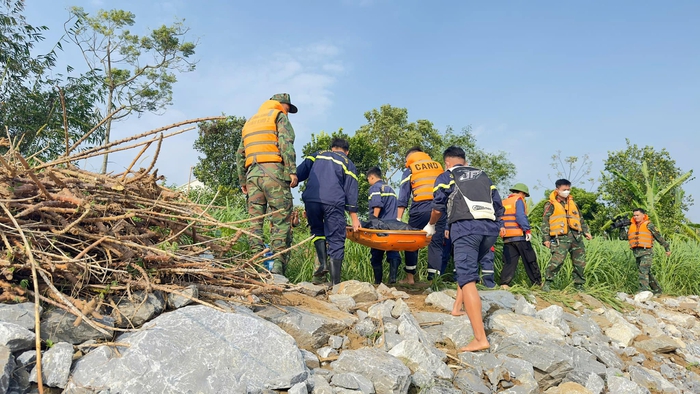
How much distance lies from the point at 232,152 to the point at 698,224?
18346mm

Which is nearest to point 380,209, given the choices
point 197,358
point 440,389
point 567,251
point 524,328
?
point 524,328

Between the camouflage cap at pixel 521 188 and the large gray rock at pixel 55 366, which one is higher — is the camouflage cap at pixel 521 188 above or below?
above

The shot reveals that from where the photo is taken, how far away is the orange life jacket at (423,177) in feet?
21.0

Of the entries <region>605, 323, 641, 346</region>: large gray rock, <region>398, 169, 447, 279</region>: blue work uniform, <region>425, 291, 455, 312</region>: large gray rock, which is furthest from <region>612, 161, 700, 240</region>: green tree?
<region>425, 291, 455, 312</region>: large gray rock

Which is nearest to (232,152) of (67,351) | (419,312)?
(419,312)

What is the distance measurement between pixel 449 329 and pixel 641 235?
6.89 m

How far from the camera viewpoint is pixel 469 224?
4207 millimetres

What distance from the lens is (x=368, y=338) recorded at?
147 inches

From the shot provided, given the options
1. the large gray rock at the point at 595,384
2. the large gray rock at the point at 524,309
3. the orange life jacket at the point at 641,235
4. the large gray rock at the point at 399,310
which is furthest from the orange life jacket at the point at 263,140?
the orange life jacket at the point at 641,235

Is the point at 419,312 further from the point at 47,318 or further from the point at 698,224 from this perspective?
the point at 698,224

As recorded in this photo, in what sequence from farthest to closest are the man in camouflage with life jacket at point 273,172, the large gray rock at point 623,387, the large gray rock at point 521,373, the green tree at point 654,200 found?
the green tree at point 654,200 → the man in camouflage with life jacket at point 273,172 → the large gray rock at point 623,387 → the large gray rock at point 521,373

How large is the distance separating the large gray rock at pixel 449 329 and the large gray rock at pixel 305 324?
964mm

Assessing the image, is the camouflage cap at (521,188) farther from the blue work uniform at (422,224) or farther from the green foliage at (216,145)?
the green foliage at (216,145)

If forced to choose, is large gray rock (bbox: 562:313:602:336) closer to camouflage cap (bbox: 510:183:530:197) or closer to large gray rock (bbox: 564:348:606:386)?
large gray rock (bbox: 564:348:606:386)
